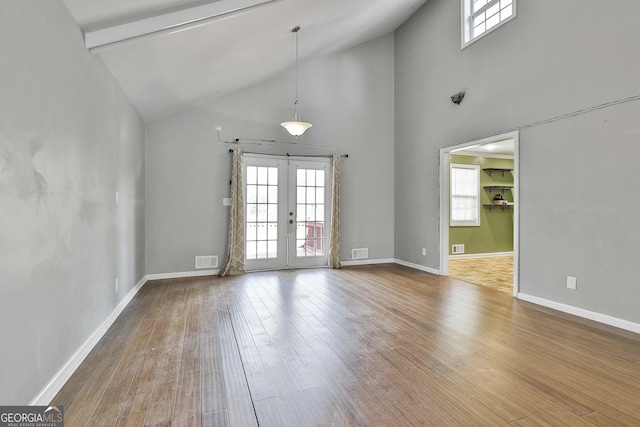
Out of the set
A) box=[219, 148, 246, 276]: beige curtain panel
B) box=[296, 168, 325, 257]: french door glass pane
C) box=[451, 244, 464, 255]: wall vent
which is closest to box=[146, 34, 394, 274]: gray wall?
box=[219, 148, 246, 276]: beige curtain panel

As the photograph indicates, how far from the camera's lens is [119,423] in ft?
5.86

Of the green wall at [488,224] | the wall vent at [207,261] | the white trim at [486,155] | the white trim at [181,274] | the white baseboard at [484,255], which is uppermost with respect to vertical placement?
the white trim at [486,155]

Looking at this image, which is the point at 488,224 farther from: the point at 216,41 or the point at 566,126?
the point at 216,41

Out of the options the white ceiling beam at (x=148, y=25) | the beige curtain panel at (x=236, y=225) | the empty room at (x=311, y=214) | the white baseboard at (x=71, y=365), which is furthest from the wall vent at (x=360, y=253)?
the white ceiling beam at (x=148, y=25)

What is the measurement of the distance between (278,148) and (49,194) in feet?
14.7

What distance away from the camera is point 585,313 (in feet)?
11.7

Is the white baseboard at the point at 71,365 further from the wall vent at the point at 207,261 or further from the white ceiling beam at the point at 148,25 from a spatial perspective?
the white ceiling beam at the point at 148,25

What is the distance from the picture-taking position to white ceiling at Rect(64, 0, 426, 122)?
258cm

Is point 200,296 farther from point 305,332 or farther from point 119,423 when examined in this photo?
point 119,423

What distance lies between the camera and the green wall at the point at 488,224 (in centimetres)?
795

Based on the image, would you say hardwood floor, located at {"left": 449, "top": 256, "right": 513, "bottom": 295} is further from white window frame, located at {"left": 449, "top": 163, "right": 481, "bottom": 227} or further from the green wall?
white window frame, located at {"left": 449, "top": 163, "right": 481, "bottom": 227}

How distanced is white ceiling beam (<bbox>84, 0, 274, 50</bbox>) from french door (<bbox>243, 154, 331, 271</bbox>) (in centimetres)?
330

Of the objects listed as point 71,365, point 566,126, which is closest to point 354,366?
point 71,365

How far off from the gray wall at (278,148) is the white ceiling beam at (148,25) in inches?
119
